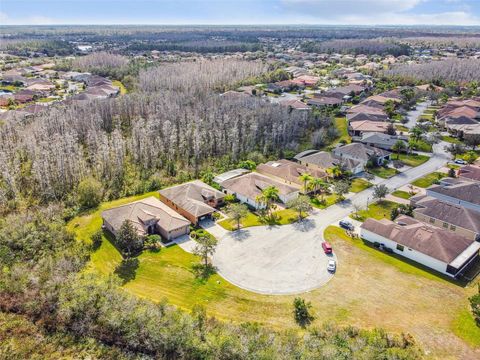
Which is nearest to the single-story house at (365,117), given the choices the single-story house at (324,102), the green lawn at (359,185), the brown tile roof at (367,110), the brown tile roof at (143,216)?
the brown tile roof at (367,110)

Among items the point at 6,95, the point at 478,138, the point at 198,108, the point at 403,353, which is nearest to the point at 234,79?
the point at 198,108

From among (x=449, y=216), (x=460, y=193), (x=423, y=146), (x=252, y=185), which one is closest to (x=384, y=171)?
(x=460, y=193)

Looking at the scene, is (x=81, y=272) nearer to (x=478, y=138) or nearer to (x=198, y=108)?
(x=198, y=108)

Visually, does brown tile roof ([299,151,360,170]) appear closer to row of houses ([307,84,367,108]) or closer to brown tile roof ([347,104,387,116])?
brown tile roof ([347,104,387,116])

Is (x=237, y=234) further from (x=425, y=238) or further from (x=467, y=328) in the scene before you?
(x=467, y=328)

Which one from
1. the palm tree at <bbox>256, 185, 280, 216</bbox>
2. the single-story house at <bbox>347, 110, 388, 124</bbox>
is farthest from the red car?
the single-story house at <bbox>347, 110, 388, 124</bbox>
